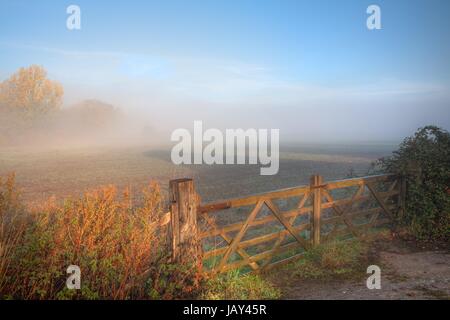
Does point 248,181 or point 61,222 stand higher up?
point 61,222

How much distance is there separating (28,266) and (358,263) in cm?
636

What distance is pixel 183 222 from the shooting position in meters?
5.44

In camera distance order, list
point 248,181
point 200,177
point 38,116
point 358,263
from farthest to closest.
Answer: point 38,116, point 200,177, point 248,181, point 358,263

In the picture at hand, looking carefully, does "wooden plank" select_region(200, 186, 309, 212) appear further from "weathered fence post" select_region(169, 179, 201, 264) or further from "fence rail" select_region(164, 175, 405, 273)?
"weathered fence post" select_region(169, 179, 201, 264)

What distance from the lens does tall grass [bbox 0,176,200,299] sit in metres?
4.40

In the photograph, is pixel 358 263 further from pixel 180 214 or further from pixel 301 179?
pixel 301 179

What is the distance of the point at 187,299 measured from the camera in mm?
5051

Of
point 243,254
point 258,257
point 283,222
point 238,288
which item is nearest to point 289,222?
point 283,222

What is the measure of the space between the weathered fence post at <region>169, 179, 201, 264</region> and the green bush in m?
6.69

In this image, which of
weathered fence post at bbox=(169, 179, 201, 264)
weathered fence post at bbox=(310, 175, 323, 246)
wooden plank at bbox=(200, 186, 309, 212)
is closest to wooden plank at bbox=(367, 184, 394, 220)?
weathered fence post at bbox=(310, 175, 323, 246)

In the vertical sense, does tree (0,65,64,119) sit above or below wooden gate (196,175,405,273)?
A: above

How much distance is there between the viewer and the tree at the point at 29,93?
186 ft

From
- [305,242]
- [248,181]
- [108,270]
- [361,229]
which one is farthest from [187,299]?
[248,181]

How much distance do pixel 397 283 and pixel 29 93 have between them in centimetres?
6485
